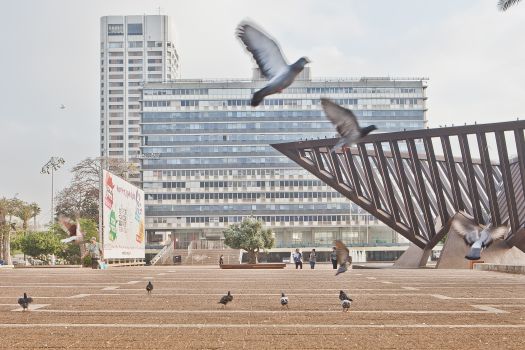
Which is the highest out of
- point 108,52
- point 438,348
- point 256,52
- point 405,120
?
point 108,52

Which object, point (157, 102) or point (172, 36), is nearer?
point (157, 102)

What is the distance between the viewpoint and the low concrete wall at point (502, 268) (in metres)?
34.8

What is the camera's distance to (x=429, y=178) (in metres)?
48.5

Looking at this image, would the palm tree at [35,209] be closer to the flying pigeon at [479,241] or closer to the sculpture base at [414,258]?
the sculpture base at [414,258]

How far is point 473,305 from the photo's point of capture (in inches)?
653

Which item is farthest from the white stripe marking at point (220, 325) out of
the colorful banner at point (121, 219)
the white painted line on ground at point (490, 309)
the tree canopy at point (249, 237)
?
the tree canopy at point (249, 237)

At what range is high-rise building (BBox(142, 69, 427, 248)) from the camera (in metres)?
128

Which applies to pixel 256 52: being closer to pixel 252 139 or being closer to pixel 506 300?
pixel 506 300

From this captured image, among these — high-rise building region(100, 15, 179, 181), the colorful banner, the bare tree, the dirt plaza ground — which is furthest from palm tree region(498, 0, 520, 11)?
high-rise building region(100, 15, 179, 181)

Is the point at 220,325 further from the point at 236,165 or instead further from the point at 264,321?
the point at 236,165

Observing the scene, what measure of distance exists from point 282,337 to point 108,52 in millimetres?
185228

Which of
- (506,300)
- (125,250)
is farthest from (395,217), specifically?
(506,300)

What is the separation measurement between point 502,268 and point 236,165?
9442 centimetres

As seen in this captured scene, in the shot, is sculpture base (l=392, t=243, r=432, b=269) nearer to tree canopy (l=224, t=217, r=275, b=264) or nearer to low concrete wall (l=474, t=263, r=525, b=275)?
low concrete wall (l=474, t=263, r=525, b=275)
